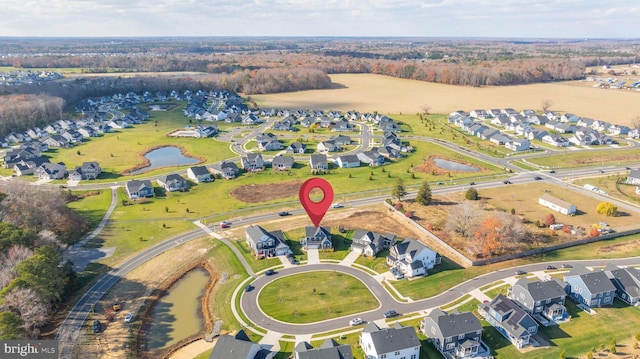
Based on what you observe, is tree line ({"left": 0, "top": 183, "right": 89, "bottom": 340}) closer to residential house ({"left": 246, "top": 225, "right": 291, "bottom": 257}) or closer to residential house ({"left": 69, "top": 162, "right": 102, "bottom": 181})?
residential house ({"left": 246, "top": 225, "right": 291, "bottom": 257})

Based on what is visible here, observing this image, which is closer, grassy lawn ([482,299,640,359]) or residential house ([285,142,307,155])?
grassy lawn ([482,299,640,359])

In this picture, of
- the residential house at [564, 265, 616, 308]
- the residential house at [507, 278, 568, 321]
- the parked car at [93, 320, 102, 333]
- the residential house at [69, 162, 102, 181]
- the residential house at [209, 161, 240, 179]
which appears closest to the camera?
the parked car at [93, 320, 102, 333]

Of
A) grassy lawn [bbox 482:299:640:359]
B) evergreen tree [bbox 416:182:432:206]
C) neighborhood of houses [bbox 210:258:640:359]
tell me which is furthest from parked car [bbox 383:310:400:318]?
evergreen tree [bbox 416:182:432:206]

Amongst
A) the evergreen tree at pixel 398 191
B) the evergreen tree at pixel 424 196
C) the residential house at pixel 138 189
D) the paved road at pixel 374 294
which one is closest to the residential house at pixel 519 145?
the evergreen tree at pixel 424 196

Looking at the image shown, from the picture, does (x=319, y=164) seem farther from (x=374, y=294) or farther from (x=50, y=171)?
(x=50, y=171)

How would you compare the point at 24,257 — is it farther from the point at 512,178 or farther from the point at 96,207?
the point at 512,178
